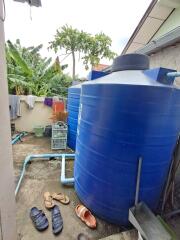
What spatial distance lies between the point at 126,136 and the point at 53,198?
1730 millimetres

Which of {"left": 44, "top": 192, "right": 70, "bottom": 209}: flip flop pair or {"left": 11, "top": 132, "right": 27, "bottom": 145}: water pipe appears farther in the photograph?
{"left": 11, "top": 132, "right": 27, "bottom": 145}: water pipe

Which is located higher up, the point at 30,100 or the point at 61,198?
the point at 30,100

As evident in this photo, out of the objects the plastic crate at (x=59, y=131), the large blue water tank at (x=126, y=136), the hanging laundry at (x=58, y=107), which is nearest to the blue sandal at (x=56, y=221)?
the large blue water tank at (x=126, y=136)

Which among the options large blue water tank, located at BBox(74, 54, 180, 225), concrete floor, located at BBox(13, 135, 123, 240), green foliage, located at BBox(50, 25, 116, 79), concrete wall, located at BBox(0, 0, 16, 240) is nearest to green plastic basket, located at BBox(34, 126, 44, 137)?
concrete floor, located at BBox(13, 135, 123, 240)

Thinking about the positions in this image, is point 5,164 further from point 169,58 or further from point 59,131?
point 59,131

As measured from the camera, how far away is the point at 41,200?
2646 mm

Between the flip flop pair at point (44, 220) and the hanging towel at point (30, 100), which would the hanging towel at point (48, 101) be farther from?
the flip flop pair at point (44, 220)

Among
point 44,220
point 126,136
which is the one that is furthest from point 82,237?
point 126,136

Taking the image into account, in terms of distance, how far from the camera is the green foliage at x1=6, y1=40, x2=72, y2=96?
21.6ft

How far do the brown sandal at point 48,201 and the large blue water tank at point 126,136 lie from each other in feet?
2.16

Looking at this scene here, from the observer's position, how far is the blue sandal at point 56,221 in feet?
6.79

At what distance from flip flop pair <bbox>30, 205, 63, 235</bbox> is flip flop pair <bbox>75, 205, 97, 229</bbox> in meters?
0.28

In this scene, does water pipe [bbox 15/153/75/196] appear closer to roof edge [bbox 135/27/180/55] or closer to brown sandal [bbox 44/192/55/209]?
brown sandal [bbox 44/192/55/209]

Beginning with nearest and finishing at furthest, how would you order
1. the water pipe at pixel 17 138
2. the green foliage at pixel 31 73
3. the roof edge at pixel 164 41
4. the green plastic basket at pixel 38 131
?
1. the roof edge at pixel 164 41
2. the water pipe at pixel 17 138
3. the green plastic basket at pixel 38 131
4. the green foliage at pixel 31 73
